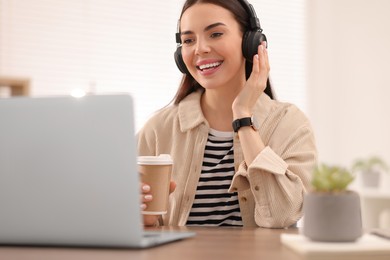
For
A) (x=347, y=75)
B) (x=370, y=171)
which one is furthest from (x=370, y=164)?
(x=347, y=75)

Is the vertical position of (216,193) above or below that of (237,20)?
below

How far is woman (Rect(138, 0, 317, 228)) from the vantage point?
1.85m

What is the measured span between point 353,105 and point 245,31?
9.38 ft

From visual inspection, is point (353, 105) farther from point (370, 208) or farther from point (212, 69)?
point (212, 69)

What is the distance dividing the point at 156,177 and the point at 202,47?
0.60 metres

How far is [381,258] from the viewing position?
0.94 metres

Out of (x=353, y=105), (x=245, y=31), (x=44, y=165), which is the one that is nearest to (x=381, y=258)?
(x=44, y=165)

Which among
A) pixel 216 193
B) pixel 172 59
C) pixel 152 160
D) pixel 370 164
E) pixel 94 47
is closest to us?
A: pixel 152 160

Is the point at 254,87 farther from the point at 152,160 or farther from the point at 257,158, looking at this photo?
the point at 152,160

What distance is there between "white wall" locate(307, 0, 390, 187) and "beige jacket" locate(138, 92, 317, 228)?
2770 millimetres

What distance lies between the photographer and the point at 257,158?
1.62 metres

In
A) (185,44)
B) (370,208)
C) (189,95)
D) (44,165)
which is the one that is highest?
(185,44)

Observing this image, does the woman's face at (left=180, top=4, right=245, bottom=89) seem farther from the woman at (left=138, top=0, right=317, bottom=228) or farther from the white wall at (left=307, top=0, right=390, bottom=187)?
the white wall at (left=307, top=0, right=390, bottom=187)

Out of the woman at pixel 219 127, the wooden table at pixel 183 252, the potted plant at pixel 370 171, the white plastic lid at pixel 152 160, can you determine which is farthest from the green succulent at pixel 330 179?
the potted plant at pixel 370 171
